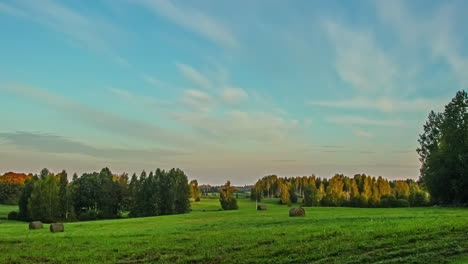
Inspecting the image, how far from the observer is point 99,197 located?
111 m

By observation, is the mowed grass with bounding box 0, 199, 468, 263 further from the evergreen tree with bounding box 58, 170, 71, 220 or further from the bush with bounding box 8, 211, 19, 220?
the evergreen tree with bounding box 58, 170, 71, 220

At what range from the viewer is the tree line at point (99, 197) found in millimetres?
101750

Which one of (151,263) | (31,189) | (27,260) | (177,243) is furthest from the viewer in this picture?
(31,189)

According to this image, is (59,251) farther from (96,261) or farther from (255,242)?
(255,242)

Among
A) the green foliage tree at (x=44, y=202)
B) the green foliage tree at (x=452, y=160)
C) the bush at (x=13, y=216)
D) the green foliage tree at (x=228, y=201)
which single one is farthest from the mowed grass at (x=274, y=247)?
the green foliage tree at (x=228, y=201)

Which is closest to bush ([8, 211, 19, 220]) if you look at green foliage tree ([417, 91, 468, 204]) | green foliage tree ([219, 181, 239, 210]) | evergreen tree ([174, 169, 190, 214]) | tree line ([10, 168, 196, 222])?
tree line ([10, 168, 196, 222])

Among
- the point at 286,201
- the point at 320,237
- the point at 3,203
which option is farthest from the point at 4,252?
the point at 3,203

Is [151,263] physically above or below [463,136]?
below

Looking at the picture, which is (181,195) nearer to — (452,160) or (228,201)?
(228,201)

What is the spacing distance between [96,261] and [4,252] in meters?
8.66

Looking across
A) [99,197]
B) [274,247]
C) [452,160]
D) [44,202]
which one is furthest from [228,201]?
[274,247]

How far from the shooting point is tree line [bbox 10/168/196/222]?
10175cm

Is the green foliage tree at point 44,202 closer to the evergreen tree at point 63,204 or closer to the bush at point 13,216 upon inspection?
the evergreen tree at point 63,204

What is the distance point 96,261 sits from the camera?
21.7 m
